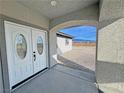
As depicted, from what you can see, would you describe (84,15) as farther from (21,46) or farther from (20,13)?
(21,46)

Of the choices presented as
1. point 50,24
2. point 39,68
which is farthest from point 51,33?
point 39,68

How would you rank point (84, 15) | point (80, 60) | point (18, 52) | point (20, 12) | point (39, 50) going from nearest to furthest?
point (20, 12) < point (18, 52) < point (84, 15) < point (39, 50) < point (80, 60)

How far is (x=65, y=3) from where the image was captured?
3.32 meters

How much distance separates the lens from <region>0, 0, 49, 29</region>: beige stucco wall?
245cm

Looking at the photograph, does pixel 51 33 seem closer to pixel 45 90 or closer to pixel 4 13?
pixel 4 13

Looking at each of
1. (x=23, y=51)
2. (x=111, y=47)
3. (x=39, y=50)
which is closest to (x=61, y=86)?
(x=23, y=51)

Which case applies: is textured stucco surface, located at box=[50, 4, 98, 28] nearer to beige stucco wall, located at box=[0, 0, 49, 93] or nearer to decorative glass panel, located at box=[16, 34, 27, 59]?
beige stucco wall, located at box=[0, 0, 49, 93]

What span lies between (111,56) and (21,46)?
10.7 feet

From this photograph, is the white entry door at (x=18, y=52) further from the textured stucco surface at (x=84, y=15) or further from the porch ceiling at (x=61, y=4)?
the textured stucco surface at (x=84, y=15)

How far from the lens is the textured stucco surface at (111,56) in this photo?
2.60m

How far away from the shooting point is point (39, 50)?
14.3 feet

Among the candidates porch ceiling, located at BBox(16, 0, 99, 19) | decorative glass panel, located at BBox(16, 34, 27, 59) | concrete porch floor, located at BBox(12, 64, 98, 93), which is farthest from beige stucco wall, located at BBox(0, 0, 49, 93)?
concrete porch floor, located at BBox(12, 64, 98, 93)

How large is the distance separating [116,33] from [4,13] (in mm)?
3439

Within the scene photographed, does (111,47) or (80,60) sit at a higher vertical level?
(111,47)
